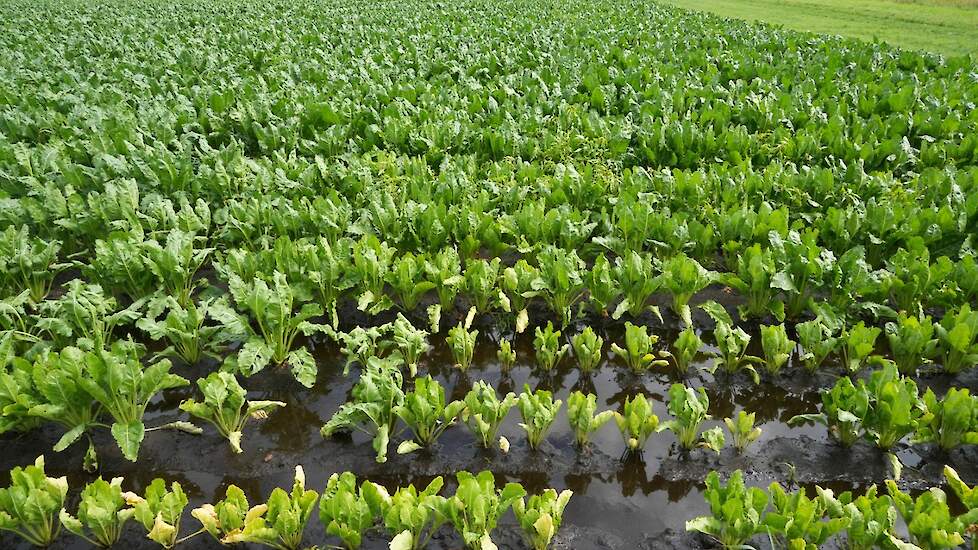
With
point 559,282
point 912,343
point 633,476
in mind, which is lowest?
point 633,476

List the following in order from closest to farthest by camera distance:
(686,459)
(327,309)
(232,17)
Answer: (686,459), (327,309), (232,17)

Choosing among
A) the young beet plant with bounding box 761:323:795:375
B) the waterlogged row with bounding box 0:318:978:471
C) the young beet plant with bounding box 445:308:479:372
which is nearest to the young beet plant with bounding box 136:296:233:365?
the waterlogged row with bounding box 0:318:978:471

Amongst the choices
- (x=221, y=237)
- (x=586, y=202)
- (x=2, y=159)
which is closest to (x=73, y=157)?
(x=2, y=159)

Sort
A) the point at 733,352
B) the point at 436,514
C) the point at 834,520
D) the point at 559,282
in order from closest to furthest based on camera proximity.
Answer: the point at 834,520 < the point at 436,514 < the point at 733,352 < the point at 559,282

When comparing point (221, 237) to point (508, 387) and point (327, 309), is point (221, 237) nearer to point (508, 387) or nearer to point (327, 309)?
point (327, 309)

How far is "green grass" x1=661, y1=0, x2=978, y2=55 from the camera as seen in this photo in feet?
62.8

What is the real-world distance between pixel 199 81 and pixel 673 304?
→ 32.6 feet

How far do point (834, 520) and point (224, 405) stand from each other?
3.15 metres

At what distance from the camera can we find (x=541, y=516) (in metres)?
3.01

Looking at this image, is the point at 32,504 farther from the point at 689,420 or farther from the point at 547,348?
the point at 689,420

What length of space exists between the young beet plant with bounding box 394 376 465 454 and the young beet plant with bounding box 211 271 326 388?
81cm

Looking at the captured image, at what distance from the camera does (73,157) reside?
7.57 meters

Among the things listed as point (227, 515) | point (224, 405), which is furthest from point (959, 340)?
point (224, 405)

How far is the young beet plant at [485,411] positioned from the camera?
12.0 ft
